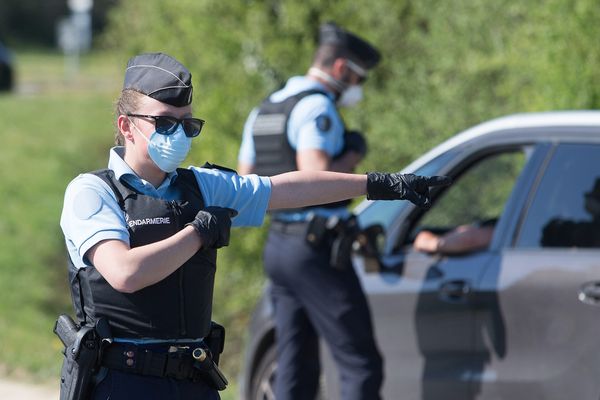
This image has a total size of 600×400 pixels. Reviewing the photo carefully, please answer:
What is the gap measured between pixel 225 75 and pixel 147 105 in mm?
6044

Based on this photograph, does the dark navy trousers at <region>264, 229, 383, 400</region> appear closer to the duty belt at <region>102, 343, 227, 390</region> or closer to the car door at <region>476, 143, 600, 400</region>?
the car door at <region>476, 143, 600, 400</region>

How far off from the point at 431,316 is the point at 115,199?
6.92 feet

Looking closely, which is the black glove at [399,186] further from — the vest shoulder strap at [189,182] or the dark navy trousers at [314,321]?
the dark navy trousers at [314,321]

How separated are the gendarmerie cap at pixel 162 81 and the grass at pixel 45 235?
27 cm

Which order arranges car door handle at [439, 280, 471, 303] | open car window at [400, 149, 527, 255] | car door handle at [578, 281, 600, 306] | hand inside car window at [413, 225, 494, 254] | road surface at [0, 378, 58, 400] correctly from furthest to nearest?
1. road surface at [0, 378, 58, 400]
2. open car window at [400, 149, 527, 255]
3. hand inside car window at [413, 225, 494, 254]
4. car door handle at [439, 280, 471, 303]
5. car door handle at [578, 281, 600, 306]

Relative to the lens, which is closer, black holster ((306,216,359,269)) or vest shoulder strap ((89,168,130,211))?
vest shoulder strap ((89,168,130,211))

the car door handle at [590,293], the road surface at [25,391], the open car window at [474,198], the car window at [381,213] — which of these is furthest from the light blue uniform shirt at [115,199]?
the road surface at [25,391]

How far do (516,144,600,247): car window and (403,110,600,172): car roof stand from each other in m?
0.06

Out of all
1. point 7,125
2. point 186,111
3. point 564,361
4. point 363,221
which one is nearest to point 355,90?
point 363,221

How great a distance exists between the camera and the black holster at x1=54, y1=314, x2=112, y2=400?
330 cm

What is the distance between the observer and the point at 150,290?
3312 millimetres

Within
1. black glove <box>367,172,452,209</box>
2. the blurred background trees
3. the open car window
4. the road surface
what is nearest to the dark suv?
the open car window

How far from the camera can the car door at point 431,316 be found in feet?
16.3

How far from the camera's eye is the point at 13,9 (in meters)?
57.6
